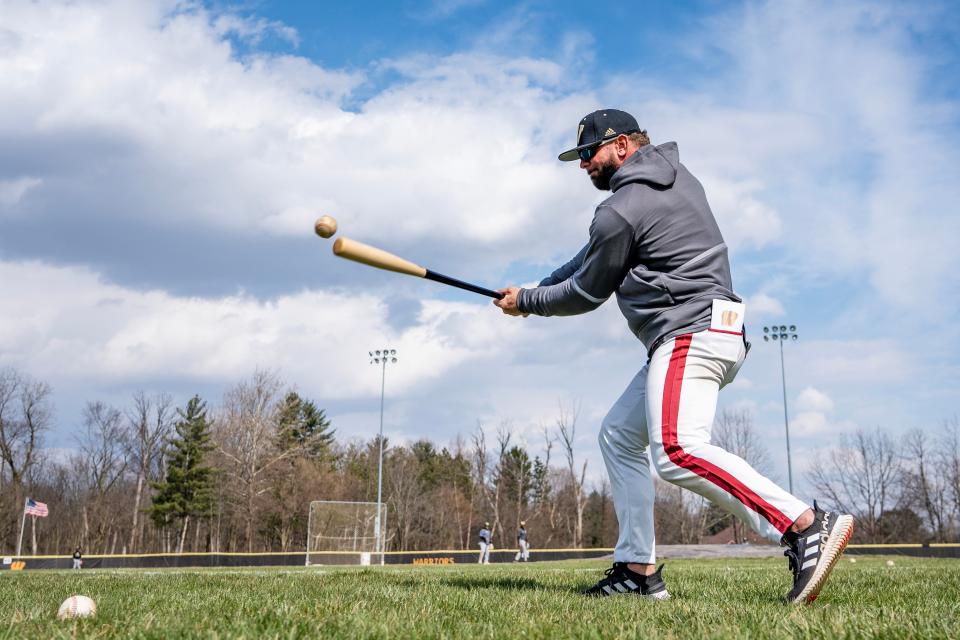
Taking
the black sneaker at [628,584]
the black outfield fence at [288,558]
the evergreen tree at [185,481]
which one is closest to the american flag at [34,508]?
the black outfield fence at [288,558]

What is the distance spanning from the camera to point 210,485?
58.5 m

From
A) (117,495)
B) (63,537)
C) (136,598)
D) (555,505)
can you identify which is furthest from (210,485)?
(136,598)

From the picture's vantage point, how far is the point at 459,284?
5.30 m

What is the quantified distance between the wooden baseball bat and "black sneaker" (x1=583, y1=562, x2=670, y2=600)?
1.90 metres

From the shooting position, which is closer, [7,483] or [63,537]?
[7,483]

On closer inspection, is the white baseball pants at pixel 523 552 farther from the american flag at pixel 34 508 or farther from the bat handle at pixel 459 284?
the bat handle at pixel 459 284

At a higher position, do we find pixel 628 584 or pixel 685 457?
pixel 685 457

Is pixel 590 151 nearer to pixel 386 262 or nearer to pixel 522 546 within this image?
pixel 386 262

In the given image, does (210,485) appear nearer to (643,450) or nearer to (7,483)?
(7,483)

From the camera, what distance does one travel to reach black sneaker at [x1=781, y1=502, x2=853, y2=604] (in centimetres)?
376

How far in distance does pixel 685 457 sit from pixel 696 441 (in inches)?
4.0

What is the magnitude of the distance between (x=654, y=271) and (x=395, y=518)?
66103 millimetres

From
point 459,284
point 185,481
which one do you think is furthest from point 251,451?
point 459,284

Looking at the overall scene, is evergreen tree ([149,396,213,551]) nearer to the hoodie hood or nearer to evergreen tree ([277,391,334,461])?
evergreen tree ([277,391,334,461])
